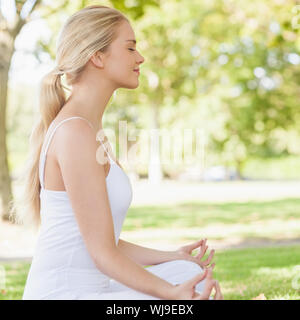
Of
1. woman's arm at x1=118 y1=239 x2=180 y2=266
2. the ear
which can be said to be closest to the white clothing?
the ear

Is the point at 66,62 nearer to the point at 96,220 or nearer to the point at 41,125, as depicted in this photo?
the point at 41,125

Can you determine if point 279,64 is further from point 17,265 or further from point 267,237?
point 17,265

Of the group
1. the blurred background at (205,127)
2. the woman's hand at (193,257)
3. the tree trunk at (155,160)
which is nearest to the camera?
the woman's hand at (193,257)

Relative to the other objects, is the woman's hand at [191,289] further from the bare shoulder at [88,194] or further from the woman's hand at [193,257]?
the woman's hand at [193,257]

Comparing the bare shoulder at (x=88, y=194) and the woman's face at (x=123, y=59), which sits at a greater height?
the woman's face at (x=123, y=59)

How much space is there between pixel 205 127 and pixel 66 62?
2944cm

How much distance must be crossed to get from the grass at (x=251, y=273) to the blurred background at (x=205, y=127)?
0.01m

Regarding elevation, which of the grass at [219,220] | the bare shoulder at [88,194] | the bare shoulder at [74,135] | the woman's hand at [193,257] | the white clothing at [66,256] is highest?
the bare shoulder at [74,135]

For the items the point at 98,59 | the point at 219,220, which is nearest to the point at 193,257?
the point at 98,59

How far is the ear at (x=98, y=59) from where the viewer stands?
6.81ft

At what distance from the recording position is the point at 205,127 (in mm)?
31266

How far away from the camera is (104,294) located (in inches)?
78.1

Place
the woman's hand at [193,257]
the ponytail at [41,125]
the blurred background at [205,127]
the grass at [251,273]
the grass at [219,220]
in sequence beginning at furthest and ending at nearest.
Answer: the grass at [219,220], the blurred background at [205,127], the grass at [251,273], the woman's hand at [193,257], the ponytail at [41,125]

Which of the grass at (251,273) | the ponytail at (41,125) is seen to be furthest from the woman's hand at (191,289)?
the grass at (251,273)
